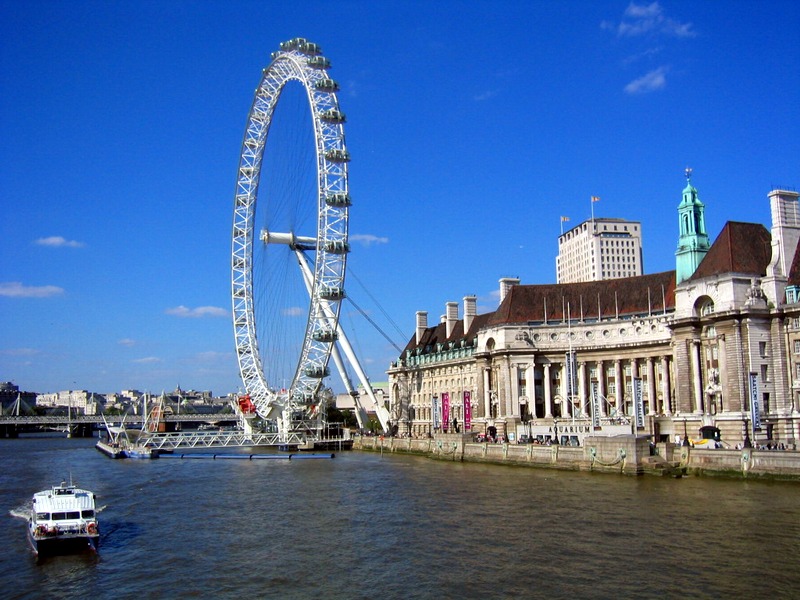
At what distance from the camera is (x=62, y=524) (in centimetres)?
2934

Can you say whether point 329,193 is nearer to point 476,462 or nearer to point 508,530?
point 476,462

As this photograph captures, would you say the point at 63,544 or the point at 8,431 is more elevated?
the point at 8,431

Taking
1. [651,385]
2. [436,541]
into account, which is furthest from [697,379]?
[436,541]

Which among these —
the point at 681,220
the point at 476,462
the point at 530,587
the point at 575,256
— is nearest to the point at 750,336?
the point at 681,220

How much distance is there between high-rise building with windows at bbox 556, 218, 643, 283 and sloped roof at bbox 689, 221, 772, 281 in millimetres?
90070

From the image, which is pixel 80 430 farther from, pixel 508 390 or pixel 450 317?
pixel 508 390

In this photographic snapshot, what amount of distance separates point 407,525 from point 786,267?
3536 centimetres

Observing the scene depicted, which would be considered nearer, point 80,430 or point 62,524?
point 62,524

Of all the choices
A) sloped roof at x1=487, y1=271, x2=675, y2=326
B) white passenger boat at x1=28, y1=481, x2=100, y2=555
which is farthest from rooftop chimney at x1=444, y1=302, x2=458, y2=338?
white passenger boat at x1=28, y1=481, x2=100, y2=555

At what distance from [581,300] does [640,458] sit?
38060 mm

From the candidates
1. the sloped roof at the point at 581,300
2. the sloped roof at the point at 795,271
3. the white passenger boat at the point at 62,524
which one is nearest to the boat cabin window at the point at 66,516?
the white passenger boat at the point at 62,524

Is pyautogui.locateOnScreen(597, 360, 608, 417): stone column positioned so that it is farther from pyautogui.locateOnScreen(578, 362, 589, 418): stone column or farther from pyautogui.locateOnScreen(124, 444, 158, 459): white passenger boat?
pyautogui.locateOnScreen(124, 444, 158, 459): white passenger boat

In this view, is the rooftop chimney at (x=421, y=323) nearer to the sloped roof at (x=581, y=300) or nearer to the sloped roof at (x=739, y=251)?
the sloped roof at (x=581, y=300)

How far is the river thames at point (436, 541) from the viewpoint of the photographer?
23.9 meters
